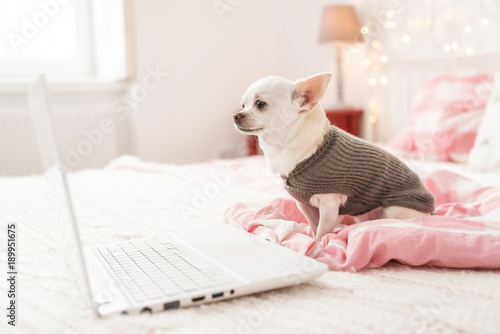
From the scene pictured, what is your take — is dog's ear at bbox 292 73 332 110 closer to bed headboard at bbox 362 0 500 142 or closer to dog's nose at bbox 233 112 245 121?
dog's nose at bbox 233 112 245 121

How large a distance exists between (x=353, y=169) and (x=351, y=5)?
7.57 feet

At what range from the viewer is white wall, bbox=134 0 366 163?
10.9 feet

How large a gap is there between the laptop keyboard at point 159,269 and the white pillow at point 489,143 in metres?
1.41

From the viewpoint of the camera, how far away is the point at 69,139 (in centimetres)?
311

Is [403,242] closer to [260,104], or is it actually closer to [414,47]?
[260,104]

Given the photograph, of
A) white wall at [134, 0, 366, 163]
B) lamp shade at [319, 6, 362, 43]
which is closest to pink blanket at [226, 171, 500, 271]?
lamp shade at [319, 6, 362, 43]

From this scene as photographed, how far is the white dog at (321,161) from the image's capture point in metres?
1.11

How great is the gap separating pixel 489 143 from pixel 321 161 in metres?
1.13

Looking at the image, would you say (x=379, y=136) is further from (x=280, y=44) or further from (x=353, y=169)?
(x=353, y=169)

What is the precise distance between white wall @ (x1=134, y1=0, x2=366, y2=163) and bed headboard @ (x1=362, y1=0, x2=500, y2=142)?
0.22 meters

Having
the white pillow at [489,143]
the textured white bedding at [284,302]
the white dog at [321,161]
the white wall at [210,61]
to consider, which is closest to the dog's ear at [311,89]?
the white dog at [321,161]

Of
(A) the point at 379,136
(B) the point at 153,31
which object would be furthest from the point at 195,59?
(A) the point at 379,136

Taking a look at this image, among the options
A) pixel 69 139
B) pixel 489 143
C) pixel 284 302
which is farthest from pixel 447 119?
pixel 69 139

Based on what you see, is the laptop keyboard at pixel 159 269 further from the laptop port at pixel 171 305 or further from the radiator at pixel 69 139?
the radiator at pixel 69 139
